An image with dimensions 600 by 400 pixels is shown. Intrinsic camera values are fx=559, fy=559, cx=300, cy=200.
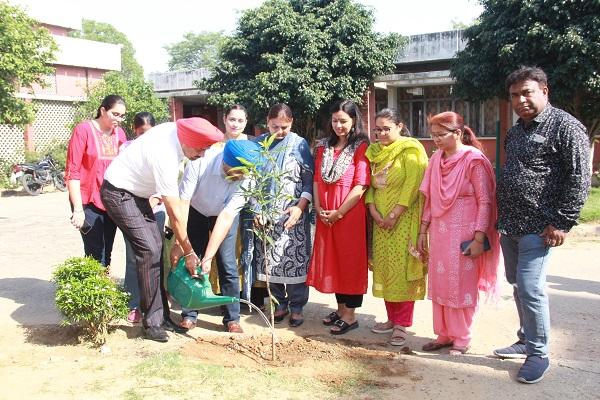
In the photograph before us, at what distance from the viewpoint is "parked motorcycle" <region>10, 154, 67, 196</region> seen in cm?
1517

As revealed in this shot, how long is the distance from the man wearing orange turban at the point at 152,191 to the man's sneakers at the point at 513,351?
1993 millimetres

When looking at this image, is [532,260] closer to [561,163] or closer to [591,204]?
[561,163]

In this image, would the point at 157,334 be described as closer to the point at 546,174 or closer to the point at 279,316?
the point at 279,316

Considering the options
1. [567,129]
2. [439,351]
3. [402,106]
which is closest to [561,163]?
[567,129]

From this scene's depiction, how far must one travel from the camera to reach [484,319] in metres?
4.32

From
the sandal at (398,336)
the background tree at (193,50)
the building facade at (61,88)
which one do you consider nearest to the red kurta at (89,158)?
the sandal at (398,336)

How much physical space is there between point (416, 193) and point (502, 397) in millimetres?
1396

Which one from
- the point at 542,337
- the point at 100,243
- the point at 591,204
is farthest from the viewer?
the point at 591,204

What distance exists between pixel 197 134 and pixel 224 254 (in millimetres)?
983

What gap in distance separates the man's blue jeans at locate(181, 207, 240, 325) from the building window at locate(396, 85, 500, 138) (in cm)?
1091

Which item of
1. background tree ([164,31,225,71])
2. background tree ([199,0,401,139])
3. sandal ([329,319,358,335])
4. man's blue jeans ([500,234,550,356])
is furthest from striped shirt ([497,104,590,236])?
background tree ([164,31,225,71])

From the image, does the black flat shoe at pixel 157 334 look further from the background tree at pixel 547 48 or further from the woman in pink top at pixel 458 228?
the background tree at pixel 547 48

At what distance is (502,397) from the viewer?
2953 mm

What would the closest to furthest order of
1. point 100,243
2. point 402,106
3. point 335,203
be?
point 335,203
point 100,243
point 402,106
